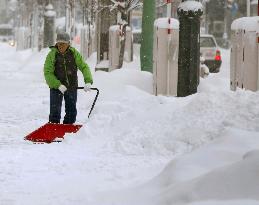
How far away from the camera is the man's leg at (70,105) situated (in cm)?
1005

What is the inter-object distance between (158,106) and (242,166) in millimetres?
4596

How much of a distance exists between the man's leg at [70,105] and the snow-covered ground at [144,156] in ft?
1.55

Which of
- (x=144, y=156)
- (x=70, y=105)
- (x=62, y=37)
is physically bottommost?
(x=144, y=156)

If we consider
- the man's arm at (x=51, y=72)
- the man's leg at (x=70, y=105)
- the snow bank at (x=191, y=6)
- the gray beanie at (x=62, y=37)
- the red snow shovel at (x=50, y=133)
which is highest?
the snow bank at (x=191, y=6)

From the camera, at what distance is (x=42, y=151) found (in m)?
8.02

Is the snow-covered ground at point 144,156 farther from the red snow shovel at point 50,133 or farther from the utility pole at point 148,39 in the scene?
the utility pole at point 148,39

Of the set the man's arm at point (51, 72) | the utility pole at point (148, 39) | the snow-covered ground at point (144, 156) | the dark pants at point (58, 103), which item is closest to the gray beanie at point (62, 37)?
the man's arm at point (51, 72)

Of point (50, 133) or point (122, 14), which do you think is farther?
point (122, 14)

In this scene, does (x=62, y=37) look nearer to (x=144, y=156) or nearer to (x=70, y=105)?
(x=70, y=105)

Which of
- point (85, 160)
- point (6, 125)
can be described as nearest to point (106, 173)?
point (85, 160)

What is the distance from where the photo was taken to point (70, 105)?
1012cm

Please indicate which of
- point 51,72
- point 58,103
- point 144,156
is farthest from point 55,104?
point 144,156

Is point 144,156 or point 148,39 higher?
point 148,39

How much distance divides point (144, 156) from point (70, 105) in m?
2.66
